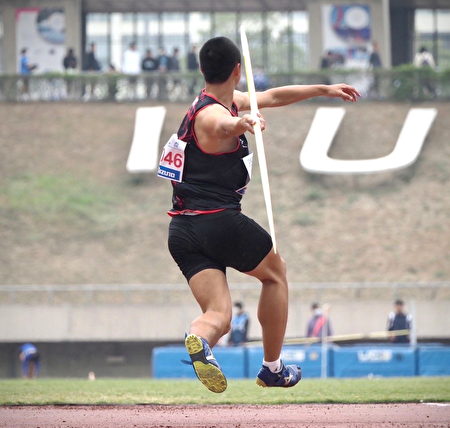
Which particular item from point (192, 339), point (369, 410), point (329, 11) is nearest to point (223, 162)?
point (192, 339)

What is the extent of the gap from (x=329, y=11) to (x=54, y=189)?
1283 centimetres

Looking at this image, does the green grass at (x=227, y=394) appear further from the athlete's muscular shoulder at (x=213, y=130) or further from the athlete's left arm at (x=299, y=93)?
the athlete's muscular shoulder at (x=213, y=130)

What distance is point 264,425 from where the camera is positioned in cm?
789

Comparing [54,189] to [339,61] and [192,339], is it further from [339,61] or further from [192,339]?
[192,339]

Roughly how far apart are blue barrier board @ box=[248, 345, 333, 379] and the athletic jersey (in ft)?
48.0

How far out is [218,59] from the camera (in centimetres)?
764

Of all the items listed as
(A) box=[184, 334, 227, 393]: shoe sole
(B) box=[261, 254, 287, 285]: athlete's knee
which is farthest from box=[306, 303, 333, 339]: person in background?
(A) box=[184, 334, 227, 393]: shoe sole

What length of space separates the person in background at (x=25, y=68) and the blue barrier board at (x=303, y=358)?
2182 centimetres

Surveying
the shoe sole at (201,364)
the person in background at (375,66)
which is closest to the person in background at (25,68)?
the person in background at (375,66)

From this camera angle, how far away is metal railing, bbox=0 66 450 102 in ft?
→ 135

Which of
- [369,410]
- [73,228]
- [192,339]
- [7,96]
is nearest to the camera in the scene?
[192,339]

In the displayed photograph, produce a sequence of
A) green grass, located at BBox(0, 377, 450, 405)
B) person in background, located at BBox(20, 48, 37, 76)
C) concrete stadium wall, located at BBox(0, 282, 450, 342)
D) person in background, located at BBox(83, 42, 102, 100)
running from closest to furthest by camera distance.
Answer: green grass, located at BBox(0, 377, 450, 405)
concrete stadium wall, located at BBox(0, 282, 450, 342)
person in background, located at BBox(83, 42, 102, 100)
person in background, located at BBox(20, 48, 37, 76)

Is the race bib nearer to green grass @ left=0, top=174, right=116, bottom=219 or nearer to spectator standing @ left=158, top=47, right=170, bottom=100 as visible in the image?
green grass @ left=0, top=174, right=116, bottom=219

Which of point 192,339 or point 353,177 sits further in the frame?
point 353,177
